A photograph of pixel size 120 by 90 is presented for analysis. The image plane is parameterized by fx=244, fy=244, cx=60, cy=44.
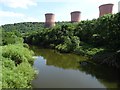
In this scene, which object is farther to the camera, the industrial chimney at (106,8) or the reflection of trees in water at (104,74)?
the industrial chimney at (106,8)

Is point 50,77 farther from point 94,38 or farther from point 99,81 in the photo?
point 94,38

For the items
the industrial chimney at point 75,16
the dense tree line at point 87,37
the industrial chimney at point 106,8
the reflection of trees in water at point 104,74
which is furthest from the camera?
the industrial chimney at point 75,16

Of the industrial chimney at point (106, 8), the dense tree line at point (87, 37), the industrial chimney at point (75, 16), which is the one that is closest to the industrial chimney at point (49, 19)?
the industrial chimney at point (75, 16)

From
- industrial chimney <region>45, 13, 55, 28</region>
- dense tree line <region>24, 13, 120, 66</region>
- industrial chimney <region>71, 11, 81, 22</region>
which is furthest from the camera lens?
industrial chimney <region>45, 13, 55, 28</region>

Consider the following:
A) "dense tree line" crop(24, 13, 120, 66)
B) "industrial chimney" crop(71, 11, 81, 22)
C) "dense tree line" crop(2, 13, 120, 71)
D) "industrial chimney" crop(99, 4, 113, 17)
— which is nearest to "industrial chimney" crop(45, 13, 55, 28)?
"industrial chimney" crop(71, 11, 81, 22)

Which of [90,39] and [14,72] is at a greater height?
[14,72]

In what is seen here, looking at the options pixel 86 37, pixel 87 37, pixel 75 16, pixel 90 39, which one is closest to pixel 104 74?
pixel 90 39

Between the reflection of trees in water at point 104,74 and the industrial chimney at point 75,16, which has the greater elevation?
the industrial chimney at point 75,16

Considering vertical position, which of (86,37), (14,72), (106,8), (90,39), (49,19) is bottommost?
(90,39)

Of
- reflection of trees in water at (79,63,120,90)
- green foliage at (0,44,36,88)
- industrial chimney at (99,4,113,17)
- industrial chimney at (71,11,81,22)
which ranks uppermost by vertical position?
industrial chimney at (99,4,113,17)

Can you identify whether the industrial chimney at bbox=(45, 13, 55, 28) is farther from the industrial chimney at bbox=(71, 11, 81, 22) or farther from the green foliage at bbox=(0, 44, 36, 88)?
the green foliage at bbox=(0, 44, 36, 88)

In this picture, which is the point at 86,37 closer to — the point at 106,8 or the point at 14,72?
the point at 106,8

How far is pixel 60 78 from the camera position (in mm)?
22297

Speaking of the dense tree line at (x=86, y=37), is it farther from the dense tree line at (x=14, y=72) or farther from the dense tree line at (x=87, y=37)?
the dense tree line at (x=14, y=72)
